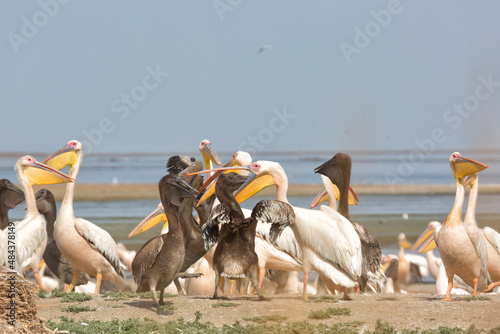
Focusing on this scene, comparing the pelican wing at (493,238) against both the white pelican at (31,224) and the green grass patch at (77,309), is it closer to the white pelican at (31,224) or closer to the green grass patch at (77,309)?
the green grass patch at (77,309)

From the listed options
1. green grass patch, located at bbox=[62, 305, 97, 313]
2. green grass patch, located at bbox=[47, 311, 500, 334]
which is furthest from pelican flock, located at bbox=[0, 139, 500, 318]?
green grass patch, located at bbox=[47, 311, 500, 334]

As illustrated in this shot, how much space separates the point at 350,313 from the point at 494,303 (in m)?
1.32

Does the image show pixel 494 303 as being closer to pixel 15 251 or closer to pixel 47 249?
pixel 15 251

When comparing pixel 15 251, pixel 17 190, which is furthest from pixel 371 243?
pixel 17 190

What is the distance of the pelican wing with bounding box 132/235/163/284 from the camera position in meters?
6.14

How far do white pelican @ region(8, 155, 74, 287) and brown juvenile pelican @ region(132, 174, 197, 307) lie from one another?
1.77m

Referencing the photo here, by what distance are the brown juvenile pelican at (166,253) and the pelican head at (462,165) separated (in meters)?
2.75

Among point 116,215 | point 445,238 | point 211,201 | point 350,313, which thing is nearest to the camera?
point 350,313

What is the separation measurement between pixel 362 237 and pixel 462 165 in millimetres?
1228

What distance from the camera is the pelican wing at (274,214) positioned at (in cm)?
617

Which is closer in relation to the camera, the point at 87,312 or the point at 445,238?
the point at 87,312

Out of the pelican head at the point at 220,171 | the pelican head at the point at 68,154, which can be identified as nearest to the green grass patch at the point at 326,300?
the pelican head at the point at 220,171

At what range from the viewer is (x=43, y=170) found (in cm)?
830

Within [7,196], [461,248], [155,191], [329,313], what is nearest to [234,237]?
[329,313]
